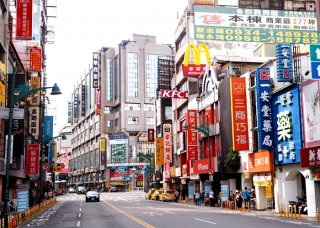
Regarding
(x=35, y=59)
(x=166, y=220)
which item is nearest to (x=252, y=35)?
(x=35, y=59)

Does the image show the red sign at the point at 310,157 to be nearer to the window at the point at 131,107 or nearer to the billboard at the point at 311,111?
the billboard at the point at 311,111

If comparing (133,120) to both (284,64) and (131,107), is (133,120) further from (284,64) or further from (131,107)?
(284,64)

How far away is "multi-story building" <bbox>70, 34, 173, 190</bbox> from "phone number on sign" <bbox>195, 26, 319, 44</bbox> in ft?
A: 228

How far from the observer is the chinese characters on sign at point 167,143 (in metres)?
71.5

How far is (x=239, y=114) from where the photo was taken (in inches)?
1574

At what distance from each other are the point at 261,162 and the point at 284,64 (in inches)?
317

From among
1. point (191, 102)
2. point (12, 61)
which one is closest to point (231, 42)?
point (191, 102)

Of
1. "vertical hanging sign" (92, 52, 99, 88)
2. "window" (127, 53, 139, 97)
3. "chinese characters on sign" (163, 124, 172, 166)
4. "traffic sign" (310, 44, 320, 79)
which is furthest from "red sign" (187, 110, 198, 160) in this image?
"vertical hanging sign" (92, 52, 99, 88)

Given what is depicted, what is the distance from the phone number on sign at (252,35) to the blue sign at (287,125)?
31144mm

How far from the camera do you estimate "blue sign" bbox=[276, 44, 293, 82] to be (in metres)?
31.7

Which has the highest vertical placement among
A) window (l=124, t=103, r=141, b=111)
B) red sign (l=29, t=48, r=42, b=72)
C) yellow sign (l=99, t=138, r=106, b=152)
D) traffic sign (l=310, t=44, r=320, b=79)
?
window (l=124, t=103, r=141, b=111)

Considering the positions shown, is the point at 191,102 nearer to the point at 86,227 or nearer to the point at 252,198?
the point at 252,198

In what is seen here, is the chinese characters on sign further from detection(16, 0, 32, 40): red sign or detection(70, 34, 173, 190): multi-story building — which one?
detection(70, 34, 173, 190): multi-story building

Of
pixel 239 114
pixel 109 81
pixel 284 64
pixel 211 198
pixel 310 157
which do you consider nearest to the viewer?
pixel 310 157
